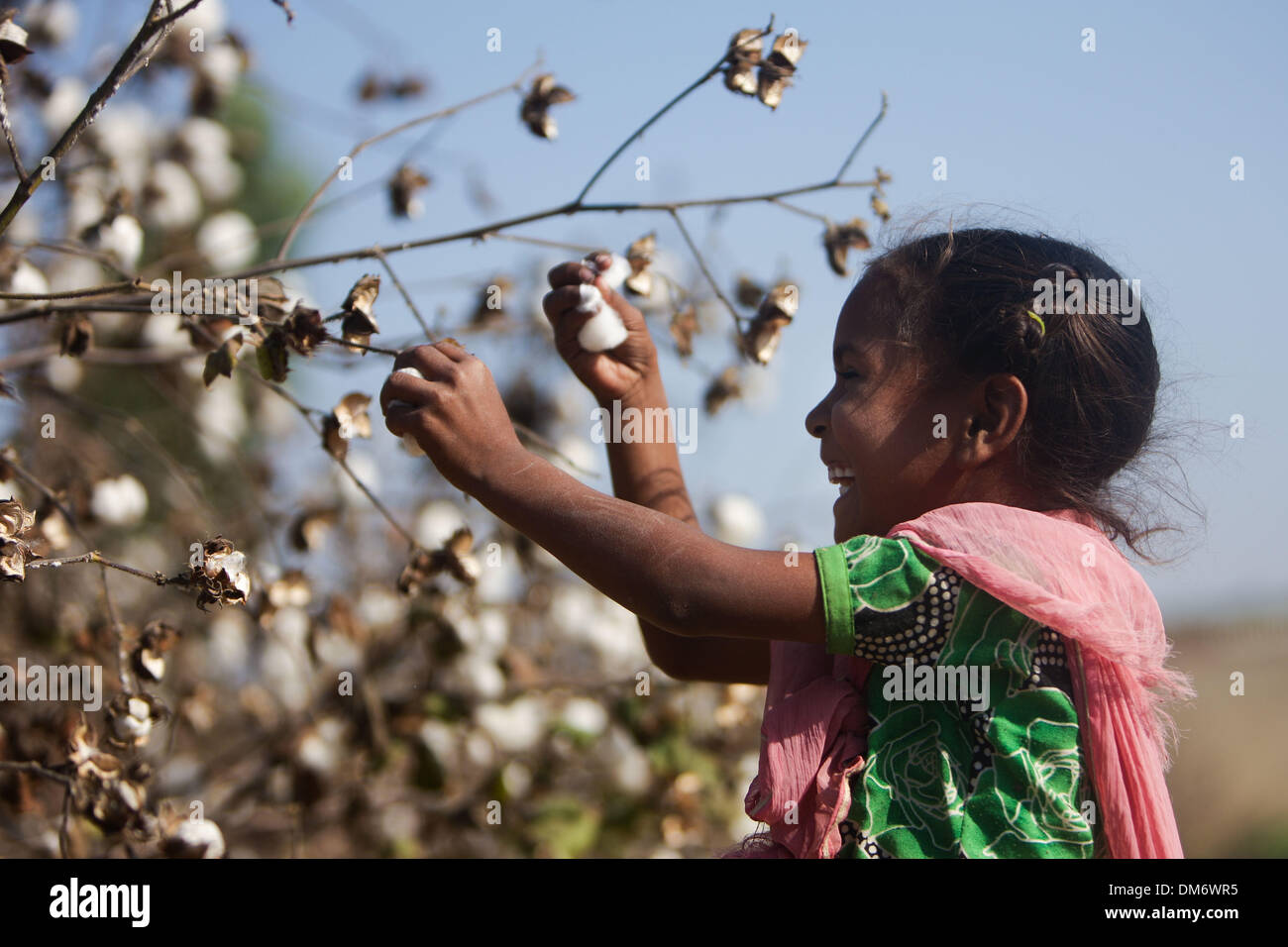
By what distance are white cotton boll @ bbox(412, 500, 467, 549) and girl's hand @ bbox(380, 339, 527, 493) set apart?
1.39m

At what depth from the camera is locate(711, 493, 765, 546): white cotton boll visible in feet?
8.43

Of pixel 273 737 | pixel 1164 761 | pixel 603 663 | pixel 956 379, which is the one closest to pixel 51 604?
pixel 273 737

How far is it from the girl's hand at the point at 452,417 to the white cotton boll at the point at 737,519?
1613 millimetres

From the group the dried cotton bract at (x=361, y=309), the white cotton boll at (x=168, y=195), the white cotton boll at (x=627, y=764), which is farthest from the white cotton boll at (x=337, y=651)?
the white cotton boll at (x=168, y=195)

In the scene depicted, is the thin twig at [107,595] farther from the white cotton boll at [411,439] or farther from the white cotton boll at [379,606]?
the white cotton boll at [379,606]

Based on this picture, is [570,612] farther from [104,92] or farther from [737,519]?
[104,92]

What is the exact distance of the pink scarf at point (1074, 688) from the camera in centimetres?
93

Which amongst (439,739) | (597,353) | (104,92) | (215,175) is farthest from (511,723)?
(104,92)

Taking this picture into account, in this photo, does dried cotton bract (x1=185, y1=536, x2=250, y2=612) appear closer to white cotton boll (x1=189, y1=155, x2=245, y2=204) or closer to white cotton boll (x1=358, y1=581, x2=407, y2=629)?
white cotton boll (x1=358, y1=581, x2=407, y2=629)

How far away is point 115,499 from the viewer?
1.55 m

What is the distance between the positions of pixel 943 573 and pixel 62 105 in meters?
1.61

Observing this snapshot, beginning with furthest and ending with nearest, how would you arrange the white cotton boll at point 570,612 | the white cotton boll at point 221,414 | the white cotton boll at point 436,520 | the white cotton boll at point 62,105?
the white cotton boll at point 221,414, the white cotton boll at point 570,612, the white cotton boll at point 436,520, the white cotton boll at point 62,105

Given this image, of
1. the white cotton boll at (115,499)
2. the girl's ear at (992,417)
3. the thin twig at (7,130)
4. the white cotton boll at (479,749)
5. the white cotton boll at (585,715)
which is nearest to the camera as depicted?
the thin twig at (7,130)

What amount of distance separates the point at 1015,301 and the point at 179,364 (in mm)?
1706
